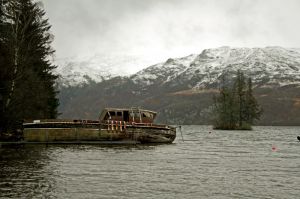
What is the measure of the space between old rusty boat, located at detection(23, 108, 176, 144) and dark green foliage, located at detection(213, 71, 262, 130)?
87.9 metres

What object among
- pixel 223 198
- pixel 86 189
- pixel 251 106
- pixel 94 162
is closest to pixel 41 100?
pixel 94 162

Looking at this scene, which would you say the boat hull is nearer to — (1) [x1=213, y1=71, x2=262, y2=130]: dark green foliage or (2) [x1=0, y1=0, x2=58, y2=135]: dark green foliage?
(2) [x1=0, y1=0, x2=58, y2=135]: dark green foliage

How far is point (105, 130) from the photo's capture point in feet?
193

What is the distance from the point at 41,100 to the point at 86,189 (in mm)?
34782

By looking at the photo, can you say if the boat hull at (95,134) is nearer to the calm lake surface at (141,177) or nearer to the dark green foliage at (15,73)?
the dark green foliage at (15,73)

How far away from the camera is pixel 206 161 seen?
4000 centimetres

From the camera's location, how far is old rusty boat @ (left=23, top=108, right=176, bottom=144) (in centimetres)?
5509

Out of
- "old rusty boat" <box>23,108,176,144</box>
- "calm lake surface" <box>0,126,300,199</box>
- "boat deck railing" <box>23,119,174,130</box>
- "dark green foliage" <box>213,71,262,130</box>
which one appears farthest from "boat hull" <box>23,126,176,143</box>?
"dark green foliage" <box>213,71,262,130</box>

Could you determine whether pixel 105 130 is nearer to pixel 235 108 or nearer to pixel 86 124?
pixel 86 124

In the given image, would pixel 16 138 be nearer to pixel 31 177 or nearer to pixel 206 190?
pixel 31 177

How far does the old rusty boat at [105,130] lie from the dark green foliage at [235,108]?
8791 cm

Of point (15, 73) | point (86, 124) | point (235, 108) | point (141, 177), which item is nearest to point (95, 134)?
point (86, 124)

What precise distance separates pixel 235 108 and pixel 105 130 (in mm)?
97925

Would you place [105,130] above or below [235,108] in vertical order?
below
